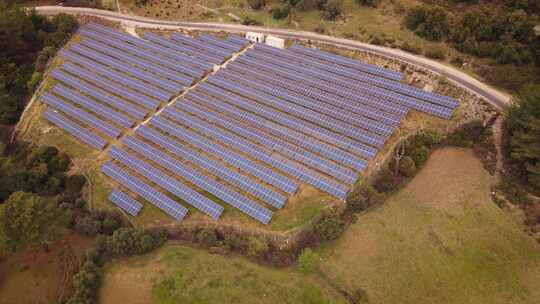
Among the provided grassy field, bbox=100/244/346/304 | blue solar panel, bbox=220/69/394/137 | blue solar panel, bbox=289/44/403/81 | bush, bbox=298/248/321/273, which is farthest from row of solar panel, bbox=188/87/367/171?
blue solar panel, bbox=289/44/403/81

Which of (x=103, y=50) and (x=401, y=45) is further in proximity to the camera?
(x=103, y=50)

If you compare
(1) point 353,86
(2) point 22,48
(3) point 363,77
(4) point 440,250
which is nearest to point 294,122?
(1) point 353,86

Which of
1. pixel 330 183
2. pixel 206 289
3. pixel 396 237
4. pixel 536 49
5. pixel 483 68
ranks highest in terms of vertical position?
pixel 536 49

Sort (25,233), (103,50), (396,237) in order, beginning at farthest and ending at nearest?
1. (103,50)
2. (396,237)
3. (25,233)

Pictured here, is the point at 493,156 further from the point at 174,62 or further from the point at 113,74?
the point at 113,74

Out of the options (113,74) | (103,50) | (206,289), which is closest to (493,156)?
(206,289)

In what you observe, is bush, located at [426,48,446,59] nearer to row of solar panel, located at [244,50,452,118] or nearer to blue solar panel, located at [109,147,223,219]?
row of solar panel, located at [244,50,452,118]
